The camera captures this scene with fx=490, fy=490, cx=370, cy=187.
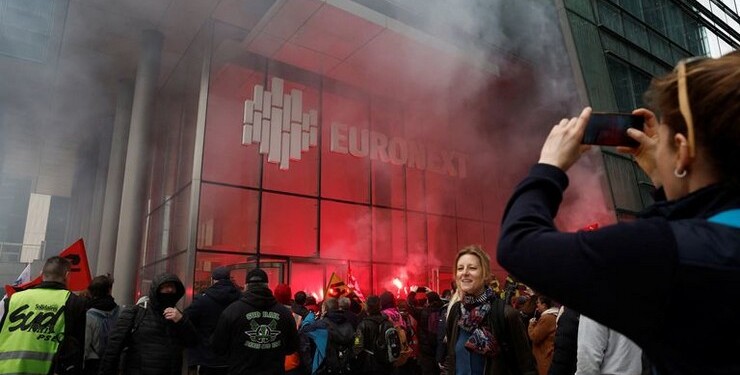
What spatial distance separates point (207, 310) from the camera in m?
4.14

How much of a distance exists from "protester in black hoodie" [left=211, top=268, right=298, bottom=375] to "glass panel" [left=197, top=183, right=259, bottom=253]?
18.3ft

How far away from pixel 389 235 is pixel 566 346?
29.4 feet

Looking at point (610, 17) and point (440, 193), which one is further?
point (440, 193)

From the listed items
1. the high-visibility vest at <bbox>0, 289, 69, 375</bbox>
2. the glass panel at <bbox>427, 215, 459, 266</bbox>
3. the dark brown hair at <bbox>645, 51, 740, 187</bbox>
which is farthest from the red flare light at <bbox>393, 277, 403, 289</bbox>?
the dark brown hair at <bbox>645, 51, 740, 187</bbox>

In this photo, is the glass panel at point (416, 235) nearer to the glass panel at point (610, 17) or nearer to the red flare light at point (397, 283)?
the red flare light at point (397, 283)

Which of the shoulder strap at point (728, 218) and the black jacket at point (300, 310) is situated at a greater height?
the shoulder strap at point (728, 218)

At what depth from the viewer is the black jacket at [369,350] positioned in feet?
15.0

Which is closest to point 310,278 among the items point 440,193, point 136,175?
point 136,175

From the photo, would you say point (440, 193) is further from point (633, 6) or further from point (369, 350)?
point (369, 350)

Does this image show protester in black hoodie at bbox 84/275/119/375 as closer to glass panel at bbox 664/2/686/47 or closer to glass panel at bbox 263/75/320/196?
glass panel at bbox 263/75/320/196

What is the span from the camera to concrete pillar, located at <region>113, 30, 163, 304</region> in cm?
955

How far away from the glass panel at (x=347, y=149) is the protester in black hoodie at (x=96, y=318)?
657 cm

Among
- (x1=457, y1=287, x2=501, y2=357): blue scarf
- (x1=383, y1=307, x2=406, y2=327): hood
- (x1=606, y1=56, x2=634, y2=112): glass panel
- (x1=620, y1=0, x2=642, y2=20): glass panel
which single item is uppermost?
(x1=620, y1=0, x2=642, y2=20): glass panel

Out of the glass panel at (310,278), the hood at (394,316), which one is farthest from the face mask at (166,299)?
the glass panel at (310,278)
